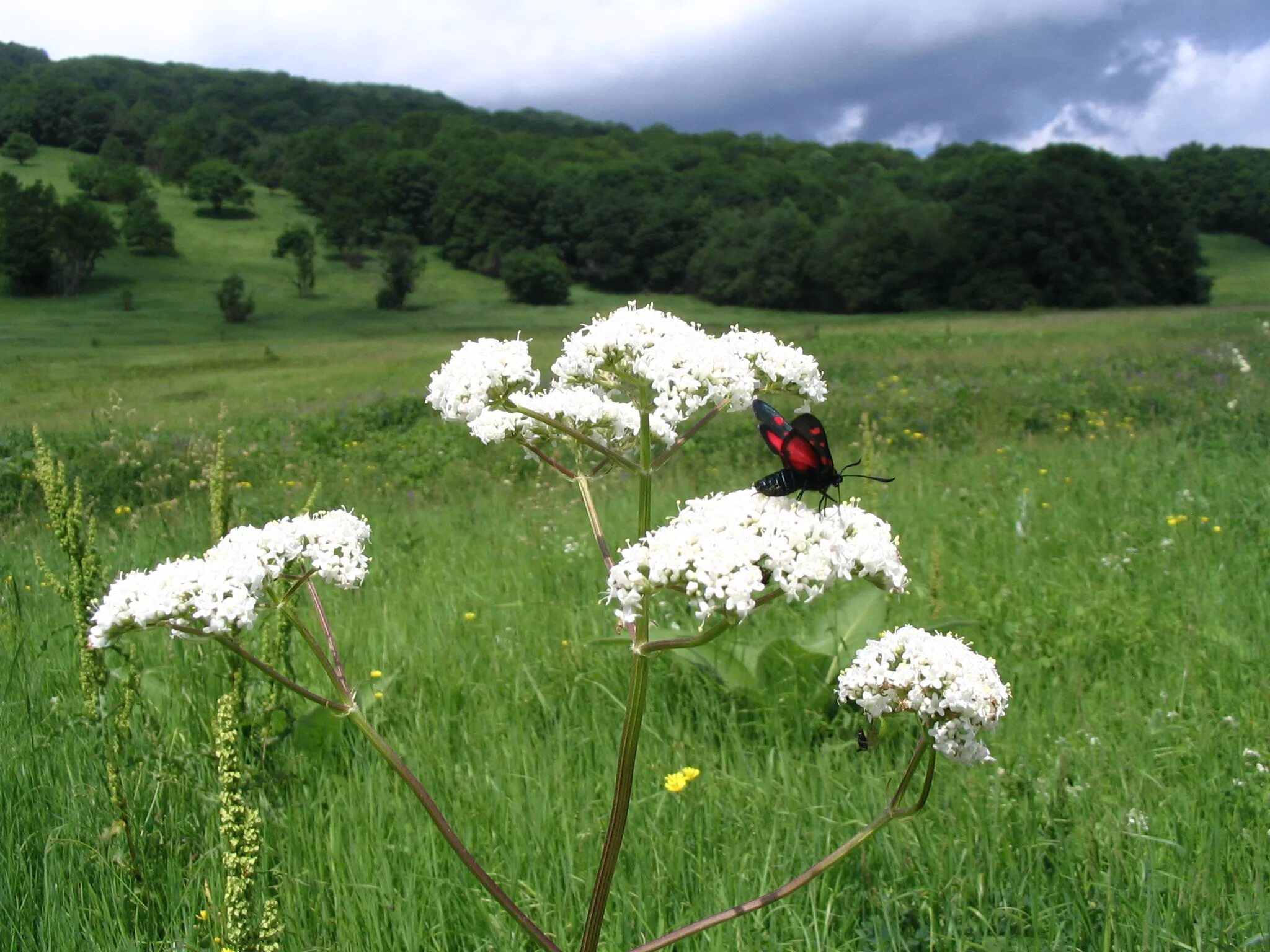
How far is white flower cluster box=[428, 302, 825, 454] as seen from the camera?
1.98 meters

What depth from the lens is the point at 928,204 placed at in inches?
3044

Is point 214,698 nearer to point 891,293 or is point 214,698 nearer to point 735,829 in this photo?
point 735,829

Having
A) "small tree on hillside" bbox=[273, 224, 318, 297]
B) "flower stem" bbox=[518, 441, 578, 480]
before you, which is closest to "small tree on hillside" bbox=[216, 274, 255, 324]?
"small tree on hillside" bbox=[273, 224, 318, 297]

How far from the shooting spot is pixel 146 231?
5694 cm

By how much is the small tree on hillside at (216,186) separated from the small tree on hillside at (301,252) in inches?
375

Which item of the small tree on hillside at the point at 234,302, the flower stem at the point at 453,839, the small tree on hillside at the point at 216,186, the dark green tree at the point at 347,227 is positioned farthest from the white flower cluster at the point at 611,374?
the small tree on hillside at the point at 216,186

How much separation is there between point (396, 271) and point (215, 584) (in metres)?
68.7

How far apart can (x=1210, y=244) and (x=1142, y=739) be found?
101660mm

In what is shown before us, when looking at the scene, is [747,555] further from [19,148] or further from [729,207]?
[729,207]

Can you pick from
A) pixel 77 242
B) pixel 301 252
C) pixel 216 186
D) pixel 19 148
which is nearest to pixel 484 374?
pixel 77 242

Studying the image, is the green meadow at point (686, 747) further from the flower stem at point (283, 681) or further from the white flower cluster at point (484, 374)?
the flower stem at point (283, 681)

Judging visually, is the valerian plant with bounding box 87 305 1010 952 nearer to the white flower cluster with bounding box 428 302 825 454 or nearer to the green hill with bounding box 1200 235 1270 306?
the white flower cluster with bounding box 428 302 825 454

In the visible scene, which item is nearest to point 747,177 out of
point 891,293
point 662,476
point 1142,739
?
point 891,293

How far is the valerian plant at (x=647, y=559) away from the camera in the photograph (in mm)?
1562
